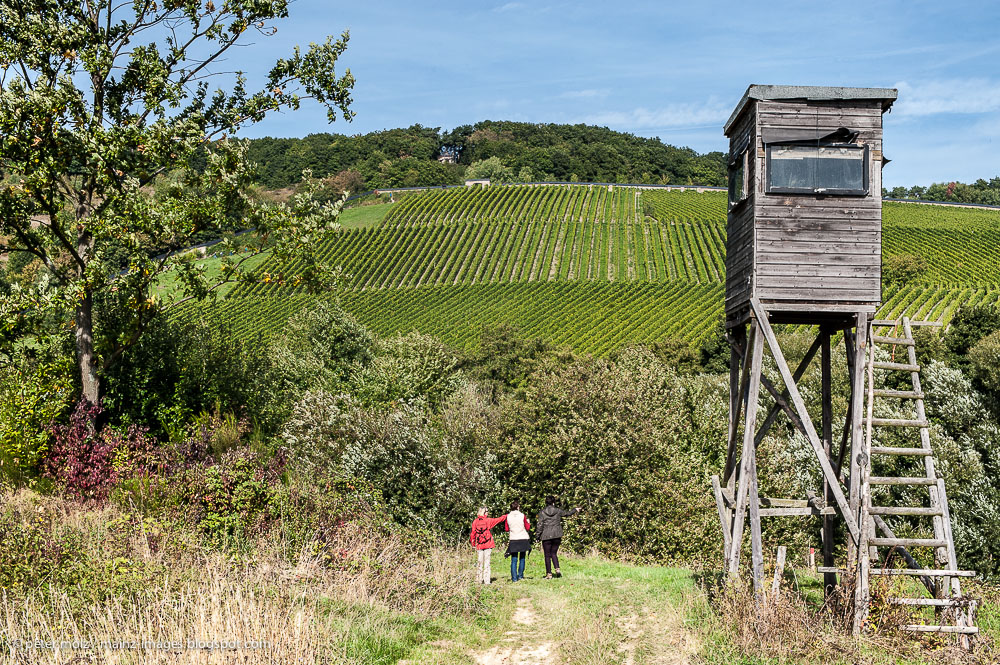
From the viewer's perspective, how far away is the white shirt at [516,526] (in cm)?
1454

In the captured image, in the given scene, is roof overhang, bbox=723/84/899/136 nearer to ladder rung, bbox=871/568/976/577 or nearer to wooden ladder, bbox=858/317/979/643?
wooden ladder, bbox=858/317/979/643

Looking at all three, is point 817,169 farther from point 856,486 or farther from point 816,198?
point 856,486

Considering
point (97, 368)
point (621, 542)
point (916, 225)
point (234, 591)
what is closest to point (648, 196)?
point (916, 225)

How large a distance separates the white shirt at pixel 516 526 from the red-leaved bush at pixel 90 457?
7041 mm

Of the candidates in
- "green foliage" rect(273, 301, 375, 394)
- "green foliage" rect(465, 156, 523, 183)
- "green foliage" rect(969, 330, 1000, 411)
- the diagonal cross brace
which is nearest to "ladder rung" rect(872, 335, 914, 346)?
the diagonal cross brace

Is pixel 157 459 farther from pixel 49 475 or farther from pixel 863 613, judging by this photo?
pixel 863 613

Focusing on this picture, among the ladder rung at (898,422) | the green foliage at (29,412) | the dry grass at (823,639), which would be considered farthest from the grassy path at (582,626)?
the green foliage at (29,412)

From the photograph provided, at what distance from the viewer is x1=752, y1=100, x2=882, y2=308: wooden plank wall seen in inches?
475

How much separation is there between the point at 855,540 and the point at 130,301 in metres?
14.3

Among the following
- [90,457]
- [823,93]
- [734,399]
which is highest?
[823,93]

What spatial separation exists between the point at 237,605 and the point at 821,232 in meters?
9.41

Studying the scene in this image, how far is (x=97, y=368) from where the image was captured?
18219 mm

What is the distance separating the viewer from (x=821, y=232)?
1210cm

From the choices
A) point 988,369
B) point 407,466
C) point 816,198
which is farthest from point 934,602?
point 988,369
